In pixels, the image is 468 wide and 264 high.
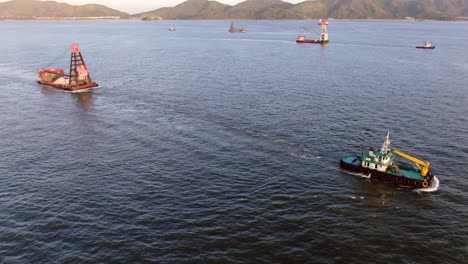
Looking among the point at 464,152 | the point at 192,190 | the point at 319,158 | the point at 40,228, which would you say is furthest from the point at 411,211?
the point at 40,228

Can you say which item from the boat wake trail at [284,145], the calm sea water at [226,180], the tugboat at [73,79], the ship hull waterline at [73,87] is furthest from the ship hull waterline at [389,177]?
the tugboat at [73,79]

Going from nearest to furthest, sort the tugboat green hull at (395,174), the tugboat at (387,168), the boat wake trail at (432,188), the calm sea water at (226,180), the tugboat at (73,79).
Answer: the calm sea water at (226,180), the boat wake trail at (432,188), the tugboat green hull at (395,174), the tugboat at (387,168), the tugboat at (73,79)

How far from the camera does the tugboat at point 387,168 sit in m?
76.8

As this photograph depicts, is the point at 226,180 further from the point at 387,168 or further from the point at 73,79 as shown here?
the point at 73,79

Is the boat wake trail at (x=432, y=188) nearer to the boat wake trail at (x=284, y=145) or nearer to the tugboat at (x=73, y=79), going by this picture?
the boat wake trail at (x=284, y=145)

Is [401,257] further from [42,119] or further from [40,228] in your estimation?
[42,119]

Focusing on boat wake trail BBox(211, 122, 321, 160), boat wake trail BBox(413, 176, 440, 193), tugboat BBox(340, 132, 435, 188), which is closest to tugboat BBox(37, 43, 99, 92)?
boat wake trail BBox(211, 122, 321, 160)

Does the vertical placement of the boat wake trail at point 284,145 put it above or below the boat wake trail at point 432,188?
above

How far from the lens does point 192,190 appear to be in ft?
246

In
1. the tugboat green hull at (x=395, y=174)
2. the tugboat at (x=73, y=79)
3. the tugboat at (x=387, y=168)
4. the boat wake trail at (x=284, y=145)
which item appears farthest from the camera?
the tugboat at (x=73, y=79)

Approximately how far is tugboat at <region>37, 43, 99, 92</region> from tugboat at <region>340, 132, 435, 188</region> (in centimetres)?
12409

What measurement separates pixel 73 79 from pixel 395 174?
474 feet

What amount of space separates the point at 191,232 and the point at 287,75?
454 feet

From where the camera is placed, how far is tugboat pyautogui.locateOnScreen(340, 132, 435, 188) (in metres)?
76.8
